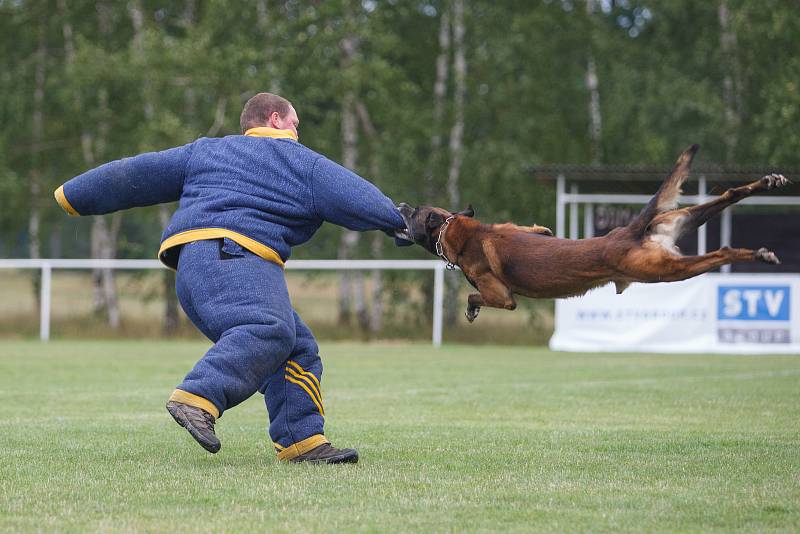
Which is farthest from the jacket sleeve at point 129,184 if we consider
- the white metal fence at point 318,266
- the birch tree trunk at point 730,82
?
the birch tree trunk at point 730,82

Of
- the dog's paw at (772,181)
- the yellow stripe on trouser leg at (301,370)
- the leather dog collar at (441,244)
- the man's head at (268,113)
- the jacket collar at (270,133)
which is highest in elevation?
the man's head at (268,113)

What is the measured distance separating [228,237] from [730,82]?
2395 cm

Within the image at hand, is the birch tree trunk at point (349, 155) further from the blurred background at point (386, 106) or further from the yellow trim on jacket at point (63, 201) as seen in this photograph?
the yellow trim on jacket at point (63, 201)

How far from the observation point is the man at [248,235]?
578 centimetres

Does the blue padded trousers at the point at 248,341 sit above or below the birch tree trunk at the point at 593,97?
below

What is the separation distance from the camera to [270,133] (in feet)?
20.5

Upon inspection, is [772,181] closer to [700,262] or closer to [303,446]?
[700,262]

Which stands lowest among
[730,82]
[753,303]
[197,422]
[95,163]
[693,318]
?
[197,422]

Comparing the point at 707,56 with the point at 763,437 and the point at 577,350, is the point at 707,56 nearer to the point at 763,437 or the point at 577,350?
the point at 577,350

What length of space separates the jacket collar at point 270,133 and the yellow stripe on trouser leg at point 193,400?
1.40 m

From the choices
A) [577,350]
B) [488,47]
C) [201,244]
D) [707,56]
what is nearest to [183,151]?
[201,244]

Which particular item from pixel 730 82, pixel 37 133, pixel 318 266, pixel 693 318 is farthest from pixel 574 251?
pixel 730 82

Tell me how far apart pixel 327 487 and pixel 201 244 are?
1.39 meters

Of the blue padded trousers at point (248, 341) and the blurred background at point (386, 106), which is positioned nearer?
the blue padded trousers at point (248, 341)
